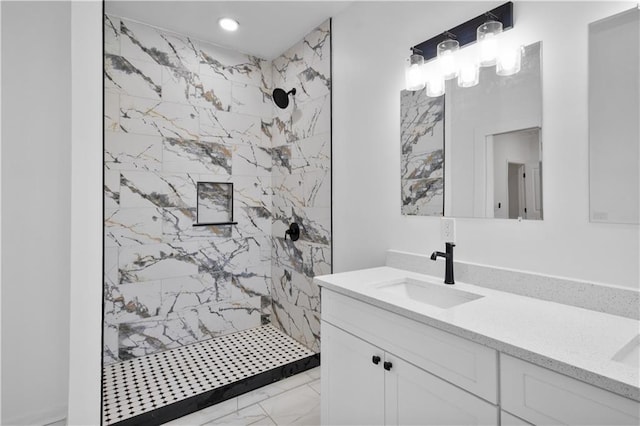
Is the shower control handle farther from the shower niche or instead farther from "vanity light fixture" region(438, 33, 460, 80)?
"vanity light fixture" region(438, 33, 460, 80)

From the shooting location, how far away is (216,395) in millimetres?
2047

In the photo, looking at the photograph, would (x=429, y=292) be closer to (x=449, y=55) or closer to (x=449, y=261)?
(x=449, y=261)

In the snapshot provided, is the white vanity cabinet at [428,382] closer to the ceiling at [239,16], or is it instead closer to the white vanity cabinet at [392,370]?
the white vanity cabinet at [392,370]

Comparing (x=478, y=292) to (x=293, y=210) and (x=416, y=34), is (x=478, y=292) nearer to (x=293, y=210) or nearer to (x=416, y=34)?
(x=416, y=34)

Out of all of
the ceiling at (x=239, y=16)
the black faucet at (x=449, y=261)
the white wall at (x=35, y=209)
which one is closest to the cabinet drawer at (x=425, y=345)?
the black faucet at (x=449, y=261)

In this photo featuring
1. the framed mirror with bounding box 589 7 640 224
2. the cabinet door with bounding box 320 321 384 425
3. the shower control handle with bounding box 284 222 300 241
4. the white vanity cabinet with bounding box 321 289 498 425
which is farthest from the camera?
the shower control handle with bounding box 284 222 300 241

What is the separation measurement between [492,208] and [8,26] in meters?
2.64

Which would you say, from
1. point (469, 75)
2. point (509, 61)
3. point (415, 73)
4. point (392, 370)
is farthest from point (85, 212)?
point (509, 61)

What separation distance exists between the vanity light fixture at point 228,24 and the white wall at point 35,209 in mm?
1045

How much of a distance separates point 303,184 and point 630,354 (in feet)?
7.33

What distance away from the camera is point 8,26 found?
5.61ft

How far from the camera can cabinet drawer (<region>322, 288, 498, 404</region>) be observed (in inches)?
37.5

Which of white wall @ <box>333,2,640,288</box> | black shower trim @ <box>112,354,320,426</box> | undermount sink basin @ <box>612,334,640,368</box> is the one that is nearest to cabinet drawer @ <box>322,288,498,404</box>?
undermount sink basin @ <box>612,334,640,368</box>

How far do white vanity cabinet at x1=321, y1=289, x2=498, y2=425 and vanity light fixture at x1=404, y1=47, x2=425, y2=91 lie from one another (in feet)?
4.00
